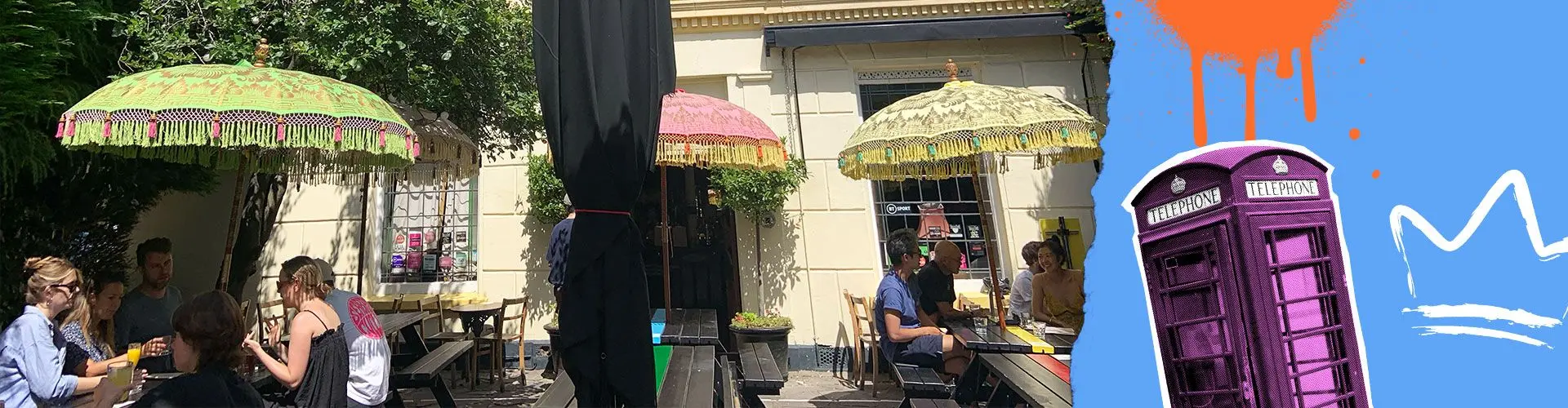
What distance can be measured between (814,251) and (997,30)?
9.89 ft

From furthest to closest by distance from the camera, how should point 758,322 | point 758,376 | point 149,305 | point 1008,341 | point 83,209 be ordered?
point 758,322 → point 83,209 → point 149,305 → point 1008,341 → point 758,376

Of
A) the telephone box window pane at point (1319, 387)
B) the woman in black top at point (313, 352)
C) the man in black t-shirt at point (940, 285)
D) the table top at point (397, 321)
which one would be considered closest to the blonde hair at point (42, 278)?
the woman in black top at point (313, 352)

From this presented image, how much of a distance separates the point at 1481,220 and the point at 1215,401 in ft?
4.75

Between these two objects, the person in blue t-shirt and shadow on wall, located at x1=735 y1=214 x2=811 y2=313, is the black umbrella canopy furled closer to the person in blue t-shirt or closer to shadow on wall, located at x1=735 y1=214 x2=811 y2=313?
the person in blue t-shirt

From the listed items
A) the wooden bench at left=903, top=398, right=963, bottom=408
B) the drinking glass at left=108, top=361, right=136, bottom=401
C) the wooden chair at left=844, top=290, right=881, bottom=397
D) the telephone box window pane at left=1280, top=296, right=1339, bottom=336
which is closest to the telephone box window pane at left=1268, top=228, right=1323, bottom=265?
the telephone box window pane at left=1280, top=296, right=1339, bottom=336

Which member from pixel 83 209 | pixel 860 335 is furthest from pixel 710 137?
pixel 83 209

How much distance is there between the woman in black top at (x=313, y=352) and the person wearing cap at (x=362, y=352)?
0.04m

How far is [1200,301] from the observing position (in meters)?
2.84

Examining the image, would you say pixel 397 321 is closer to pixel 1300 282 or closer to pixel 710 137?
pixel 710 137

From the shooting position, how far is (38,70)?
137 inches

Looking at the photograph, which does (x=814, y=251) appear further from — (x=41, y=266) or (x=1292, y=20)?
(x=41, y=266)

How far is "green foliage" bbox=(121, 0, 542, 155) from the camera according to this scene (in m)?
4.30

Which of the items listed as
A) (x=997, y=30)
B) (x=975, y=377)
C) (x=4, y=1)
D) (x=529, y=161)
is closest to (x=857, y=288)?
(x=975, y=377)

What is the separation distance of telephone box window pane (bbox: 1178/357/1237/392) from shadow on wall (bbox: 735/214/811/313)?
4.11 metres
